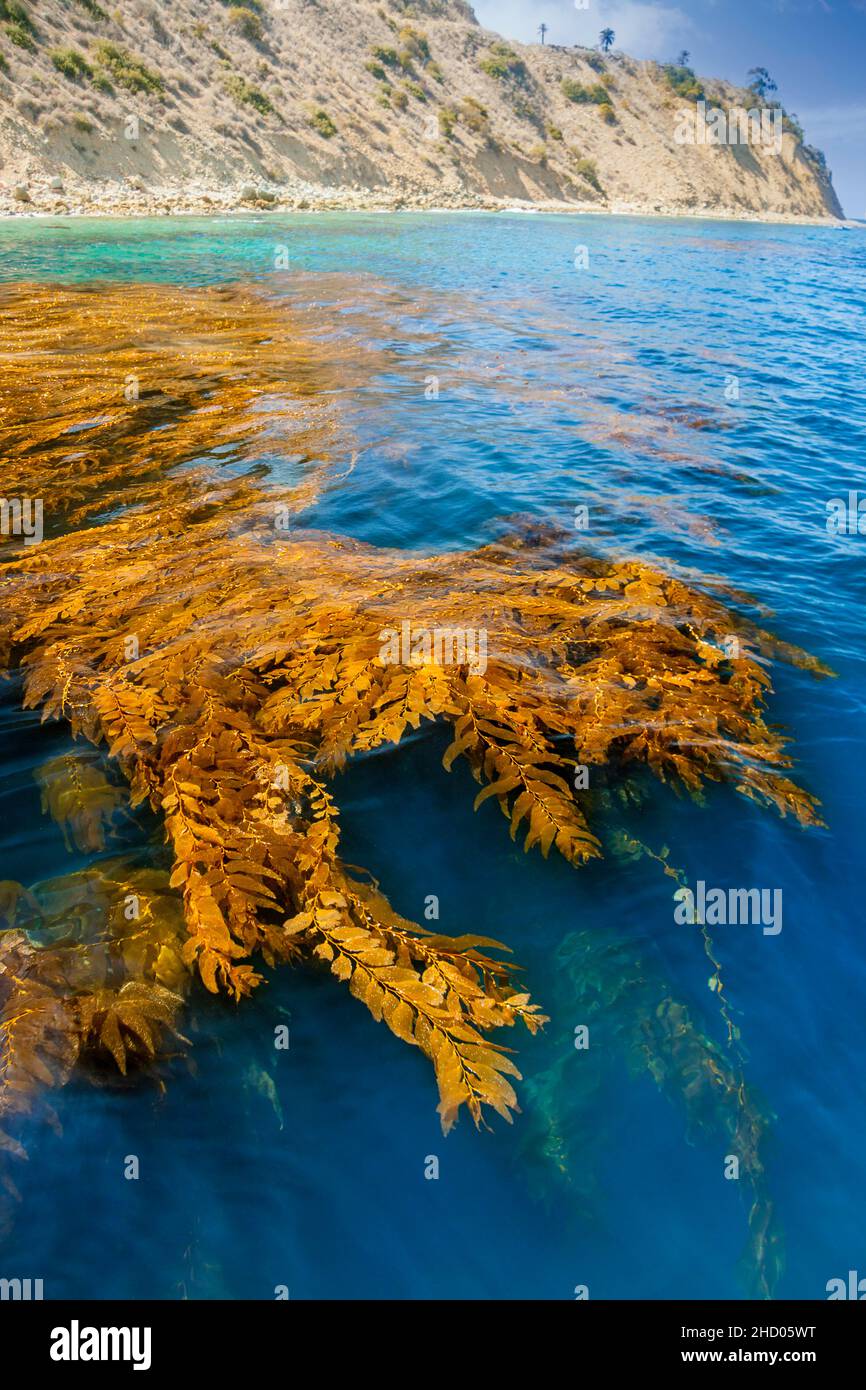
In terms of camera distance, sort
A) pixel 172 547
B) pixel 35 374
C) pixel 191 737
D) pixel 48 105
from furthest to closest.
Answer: pixel 48 105 < pixel 35 374 < pixel 172 547 < pixel 191 737

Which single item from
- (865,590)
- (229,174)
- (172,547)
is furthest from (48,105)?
(865,590)

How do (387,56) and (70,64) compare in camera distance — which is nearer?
(70,64)

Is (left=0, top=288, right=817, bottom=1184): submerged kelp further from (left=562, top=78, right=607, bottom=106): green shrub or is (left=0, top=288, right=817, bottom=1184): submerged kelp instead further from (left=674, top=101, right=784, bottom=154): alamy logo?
(left=674, top=101, right=784, bottom=154): alamy logo

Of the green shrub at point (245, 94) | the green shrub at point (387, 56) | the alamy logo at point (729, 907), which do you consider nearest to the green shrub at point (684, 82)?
the green shrub at point (387, 56)

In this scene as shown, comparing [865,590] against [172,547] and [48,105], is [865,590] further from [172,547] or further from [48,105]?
[48,105]

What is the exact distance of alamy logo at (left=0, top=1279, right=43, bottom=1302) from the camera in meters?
2.39

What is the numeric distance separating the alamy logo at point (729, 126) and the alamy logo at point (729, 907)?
13040 cm

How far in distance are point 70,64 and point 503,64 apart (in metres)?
66.0

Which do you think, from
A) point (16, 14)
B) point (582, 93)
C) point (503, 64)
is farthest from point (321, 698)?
point (582, 93)

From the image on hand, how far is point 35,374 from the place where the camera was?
12.1 meters

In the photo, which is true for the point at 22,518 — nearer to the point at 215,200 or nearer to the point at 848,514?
the point at 848,514

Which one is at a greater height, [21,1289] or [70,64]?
[70,64]

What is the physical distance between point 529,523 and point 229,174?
200ft
